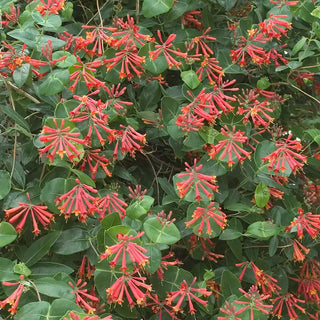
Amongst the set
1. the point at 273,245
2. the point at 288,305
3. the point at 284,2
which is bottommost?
the point at 288,305

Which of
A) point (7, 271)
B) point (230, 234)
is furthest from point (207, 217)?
point (7, 271)

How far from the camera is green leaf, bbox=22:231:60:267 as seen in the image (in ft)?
4.62

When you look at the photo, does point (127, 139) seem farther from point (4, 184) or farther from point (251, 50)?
point (251, 50)

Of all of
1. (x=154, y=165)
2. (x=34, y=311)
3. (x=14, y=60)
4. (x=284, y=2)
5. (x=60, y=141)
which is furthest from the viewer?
(x=154, y=165)

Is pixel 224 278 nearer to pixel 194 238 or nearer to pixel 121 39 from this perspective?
pixel 194 238

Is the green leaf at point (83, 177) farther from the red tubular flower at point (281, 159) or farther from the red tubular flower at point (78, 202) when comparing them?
the red tubular flower at point (281, 159)

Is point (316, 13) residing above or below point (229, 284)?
above

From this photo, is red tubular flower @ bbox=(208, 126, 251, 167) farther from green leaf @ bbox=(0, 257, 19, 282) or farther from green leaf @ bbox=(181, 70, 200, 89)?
green leaf @ bbox=(0, 257, 19, 282)

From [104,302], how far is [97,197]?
0.22m

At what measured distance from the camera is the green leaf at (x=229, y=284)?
1.50m

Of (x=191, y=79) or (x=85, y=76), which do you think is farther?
(x=191, y=79)

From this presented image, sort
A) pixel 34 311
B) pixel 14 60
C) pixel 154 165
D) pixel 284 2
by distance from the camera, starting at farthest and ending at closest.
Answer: pixel 154 165 → pixel 284 2 → pixel 14 60 → pixel 34 311

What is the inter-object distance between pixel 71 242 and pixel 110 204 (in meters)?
0.12

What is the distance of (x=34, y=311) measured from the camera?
1.21 m
